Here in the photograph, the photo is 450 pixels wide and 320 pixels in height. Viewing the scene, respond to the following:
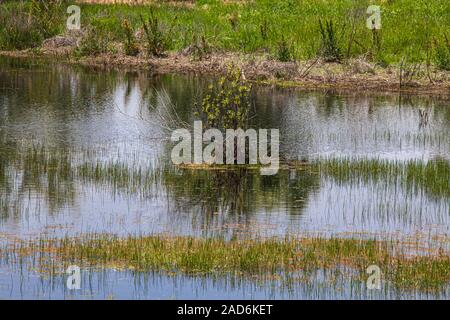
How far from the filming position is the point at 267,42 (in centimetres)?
3525

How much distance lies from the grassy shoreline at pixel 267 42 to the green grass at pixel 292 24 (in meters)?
0.03

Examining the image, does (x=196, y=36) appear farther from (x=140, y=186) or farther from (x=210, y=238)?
(x=210, y=238)

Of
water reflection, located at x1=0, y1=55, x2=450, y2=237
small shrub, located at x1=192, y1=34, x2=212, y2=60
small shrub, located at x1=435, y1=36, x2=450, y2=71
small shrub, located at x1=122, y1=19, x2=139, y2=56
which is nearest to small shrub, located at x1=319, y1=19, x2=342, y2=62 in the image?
water reflection, located at x1=0, y1=55, x2=450, y2=237

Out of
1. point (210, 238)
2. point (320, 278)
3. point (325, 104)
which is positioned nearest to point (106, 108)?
point (325, 104)

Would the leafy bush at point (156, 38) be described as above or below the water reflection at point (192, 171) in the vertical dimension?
above

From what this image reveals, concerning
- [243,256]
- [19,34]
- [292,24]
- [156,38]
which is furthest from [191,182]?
[19,34]

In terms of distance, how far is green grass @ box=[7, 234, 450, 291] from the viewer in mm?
14047

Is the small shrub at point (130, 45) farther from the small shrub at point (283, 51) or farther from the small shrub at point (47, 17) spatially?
the small shrub at point (283, 51)

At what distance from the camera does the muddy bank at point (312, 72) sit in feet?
105

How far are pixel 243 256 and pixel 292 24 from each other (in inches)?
901

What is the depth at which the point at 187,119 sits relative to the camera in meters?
26.1

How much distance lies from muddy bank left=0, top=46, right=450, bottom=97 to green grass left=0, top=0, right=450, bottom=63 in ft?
1.58

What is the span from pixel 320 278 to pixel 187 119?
41.2ft

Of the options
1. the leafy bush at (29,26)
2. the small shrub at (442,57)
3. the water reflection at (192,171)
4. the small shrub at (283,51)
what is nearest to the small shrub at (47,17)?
the leafy bush at (29,26)
